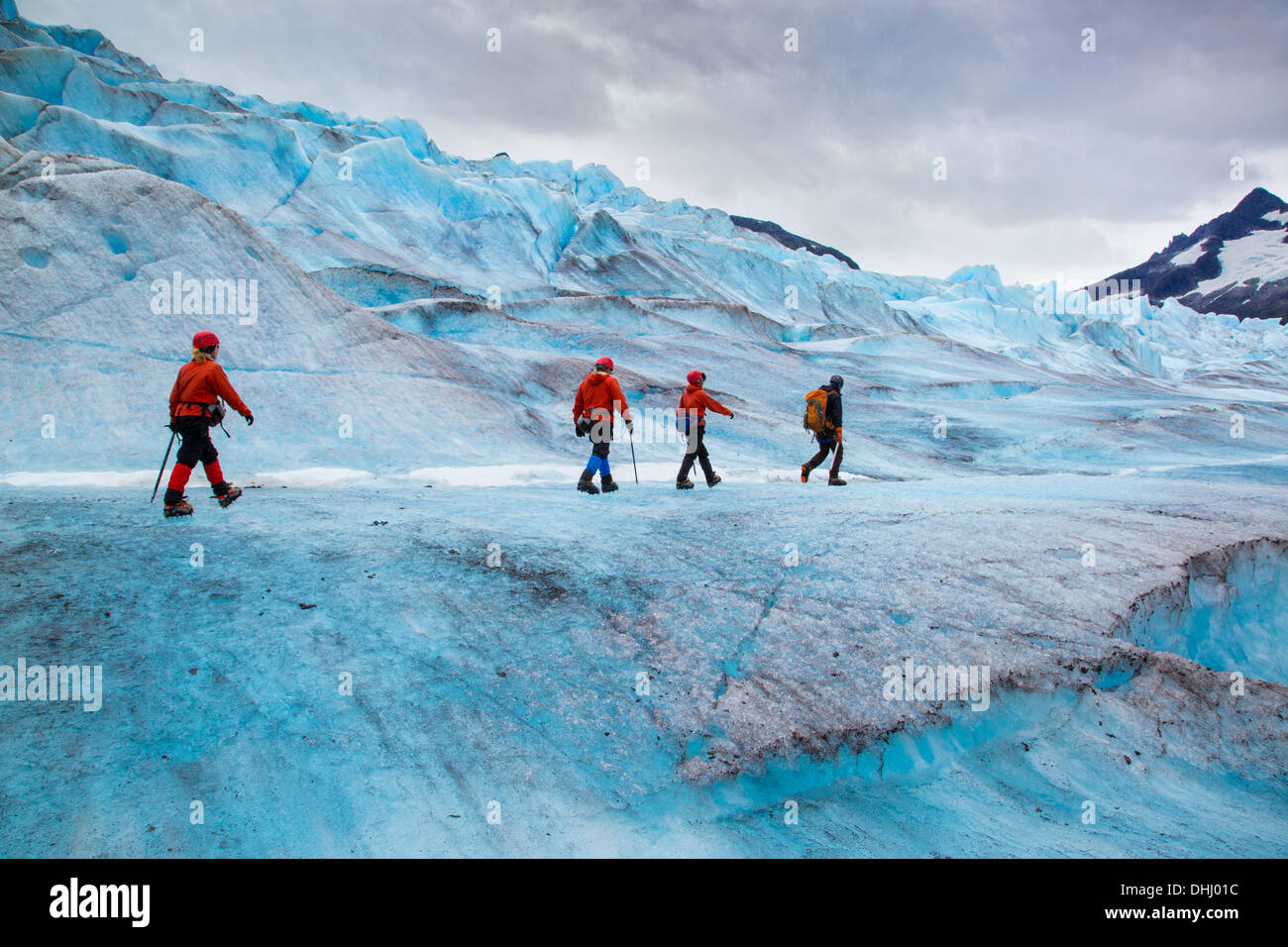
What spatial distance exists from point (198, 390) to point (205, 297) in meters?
6.41

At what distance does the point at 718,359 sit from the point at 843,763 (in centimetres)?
1924

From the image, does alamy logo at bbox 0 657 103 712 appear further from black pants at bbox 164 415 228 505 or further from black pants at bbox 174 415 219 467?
black pants at bbox 174 415 219 467

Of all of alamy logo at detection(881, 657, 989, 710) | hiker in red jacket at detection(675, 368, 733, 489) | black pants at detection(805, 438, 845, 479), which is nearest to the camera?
alamy logo at detection(881, 657, 989, 710)

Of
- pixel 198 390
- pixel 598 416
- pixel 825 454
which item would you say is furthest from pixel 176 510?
pixel 825 454

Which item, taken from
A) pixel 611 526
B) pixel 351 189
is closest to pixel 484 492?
pixel 611 526

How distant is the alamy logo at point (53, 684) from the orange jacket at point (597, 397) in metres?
5.85

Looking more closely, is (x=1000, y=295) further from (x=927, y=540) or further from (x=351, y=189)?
(x=927, y=540)

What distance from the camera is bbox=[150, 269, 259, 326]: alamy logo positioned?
11009 mm

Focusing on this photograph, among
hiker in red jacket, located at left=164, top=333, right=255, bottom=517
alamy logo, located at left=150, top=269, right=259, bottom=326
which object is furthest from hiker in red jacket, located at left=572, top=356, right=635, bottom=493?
alamy logo, located at left=150, top=269, right=259, bottom=326

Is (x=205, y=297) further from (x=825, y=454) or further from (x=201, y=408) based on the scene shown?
(x=825, y=454)

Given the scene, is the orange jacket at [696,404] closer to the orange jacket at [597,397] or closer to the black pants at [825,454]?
the orange jacket at [597,397]
